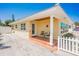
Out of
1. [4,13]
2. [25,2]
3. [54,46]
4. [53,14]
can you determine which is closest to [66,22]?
[53,14]

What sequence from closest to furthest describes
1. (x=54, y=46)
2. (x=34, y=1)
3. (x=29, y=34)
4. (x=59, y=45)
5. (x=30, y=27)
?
(x=34, y=1), (x=59, y=45), (x=54, y=46), (x=29, y=34), (x=30, y=27)

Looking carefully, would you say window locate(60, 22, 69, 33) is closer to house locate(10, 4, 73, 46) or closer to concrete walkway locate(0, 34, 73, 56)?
house locate(10, 4, 73, 46)

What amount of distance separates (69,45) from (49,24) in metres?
2.80

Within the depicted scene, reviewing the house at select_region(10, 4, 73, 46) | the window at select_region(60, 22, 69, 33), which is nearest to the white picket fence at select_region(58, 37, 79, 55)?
the house at select_region(10, 4, 73, 46)

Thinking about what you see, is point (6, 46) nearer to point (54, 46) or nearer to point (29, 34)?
point (54, 46)

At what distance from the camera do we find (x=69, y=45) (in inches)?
216

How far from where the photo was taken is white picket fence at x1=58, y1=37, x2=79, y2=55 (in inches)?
205

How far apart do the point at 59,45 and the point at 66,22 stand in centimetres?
256

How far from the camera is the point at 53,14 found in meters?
A: 6.86

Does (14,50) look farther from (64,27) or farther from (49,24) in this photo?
(64,27)

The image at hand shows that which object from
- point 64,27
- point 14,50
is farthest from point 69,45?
point 14,50

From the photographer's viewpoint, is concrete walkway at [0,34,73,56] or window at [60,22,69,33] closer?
concrete walkway at [0,34,73,56]

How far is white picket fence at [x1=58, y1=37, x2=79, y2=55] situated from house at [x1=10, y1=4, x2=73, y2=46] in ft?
2.88

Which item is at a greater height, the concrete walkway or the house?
the house
